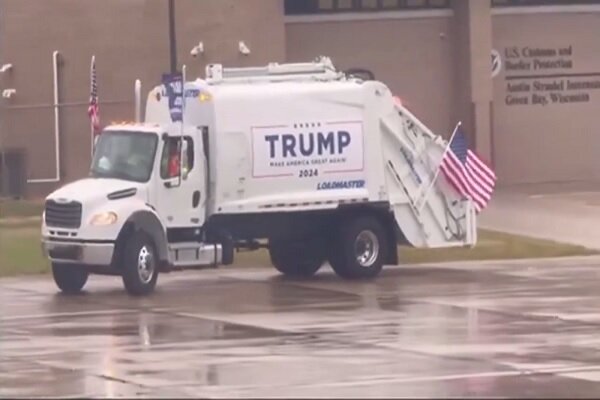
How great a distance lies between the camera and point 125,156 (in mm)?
26578

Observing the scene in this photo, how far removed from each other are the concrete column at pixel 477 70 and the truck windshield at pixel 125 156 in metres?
21.5

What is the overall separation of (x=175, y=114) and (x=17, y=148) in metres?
17.2

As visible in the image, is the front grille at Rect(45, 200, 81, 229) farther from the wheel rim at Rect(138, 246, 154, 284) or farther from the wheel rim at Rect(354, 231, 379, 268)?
the wheel rim at Rect(354, 231, 379, 268)

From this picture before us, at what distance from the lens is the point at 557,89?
4891 centimetres

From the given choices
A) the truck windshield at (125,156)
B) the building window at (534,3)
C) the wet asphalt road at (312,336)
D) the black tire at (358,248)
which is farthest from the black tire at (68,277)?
the building window at (534,3)

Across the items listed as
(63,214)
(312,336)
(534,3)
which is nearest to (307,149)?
(63,214)

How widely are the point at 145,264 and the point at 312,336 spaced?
20.0 feet

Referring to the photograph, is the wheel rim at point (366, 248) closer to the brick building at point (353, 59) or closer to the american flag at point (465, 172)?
the american flag at point (465, 172)

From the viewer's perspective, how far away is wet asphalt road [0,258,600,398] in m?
16.0

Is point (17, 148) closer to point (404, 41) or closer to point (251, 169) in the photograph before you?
point (404, 41)

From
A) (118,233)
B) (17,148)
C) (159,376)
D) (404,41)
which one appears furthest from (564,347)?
(404,41)

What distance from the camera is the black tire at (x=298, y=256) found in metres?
28.5

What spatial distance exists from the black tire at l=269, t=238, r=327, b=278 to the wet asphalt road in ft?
1.11

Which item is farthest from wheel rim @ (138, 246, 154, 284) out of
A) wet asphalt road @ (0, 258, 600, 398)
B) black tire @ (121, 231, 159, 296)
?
wet asphalt road @ (0, 258, 600, 398)
